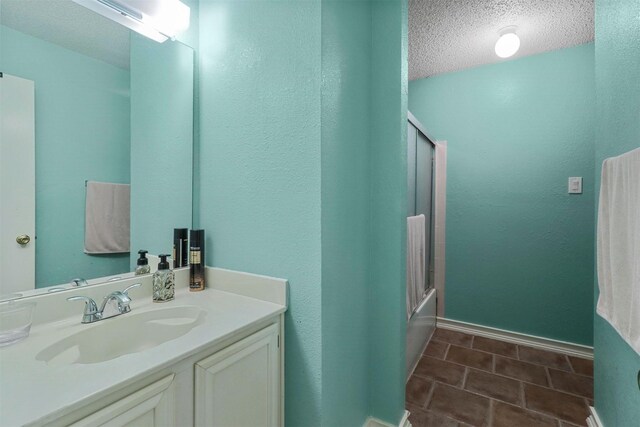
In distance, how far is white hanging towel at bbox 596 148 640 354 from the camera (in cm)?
89

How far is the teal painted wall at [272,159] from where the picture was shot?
107 centimetres

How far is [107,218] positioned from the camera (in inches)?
43.4

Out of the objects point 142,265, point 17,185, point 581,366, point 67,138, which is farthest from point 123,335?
point 581,366

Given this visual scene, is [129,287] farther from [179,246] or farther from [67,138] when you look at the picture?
[67,138]

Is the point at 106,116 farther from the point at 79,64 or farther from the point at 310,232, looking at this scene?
the point at 310,232

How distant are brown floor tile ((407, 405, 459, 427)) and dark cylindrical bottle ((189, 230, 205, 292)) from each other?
51.7 inches

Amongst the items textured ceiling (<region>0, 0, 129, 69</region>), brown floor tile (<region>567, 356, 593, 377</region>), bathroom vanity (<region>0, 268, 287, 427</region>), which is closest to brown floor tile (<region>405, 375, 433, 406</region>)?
bathroom vanity (<region>0, 268, 287, 427</region>)

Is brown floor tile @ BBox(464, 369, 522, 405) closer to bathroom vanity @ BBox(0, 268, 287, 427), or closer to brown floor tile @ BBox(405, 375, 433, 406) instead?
brown floor tile @ BBox(405, 375, 433, 406)

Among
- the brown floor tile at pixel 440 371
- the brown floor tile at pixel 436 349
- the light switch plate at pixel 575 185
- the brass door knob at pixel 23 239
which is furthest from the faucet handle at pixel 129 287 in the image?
the light switch plate at pixel 575 185

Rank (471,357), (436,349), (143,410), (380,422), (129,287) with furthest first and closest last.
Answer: (436,349) → (471,357) → (380,422) → (129,287) → (143,410)

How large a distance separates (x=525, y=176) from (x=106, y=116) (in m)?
2.83

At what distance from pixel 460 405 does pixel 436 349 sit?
66cm

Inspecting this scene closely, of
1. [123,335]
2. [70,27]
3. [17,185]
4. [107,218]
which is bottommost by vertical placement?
[123,335]

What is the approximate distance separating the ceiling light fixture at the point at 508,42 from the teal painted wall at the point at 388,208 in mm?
1188
